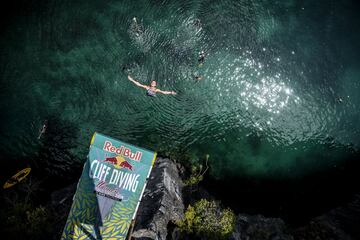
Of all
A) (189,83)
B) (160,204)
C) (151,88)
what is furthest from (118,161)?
(189,83)

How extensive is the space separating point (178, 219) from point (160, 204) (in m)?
1.29

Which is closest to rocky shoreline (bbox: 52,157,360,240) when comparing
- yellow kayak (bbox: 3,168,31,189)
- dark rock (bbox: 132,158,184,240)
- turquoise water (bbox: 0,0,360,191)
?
dark rock (bbox: 132,158,184,240)

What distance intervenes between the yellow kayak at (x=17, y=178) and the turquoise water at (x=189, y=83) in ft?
1.48

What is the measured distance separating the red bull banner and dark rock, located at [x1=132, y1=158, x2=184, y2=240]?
1.19 metres

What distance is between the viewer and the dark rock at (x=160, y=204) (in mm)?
10953

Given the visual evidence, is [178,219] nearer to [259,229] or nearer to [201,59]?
[259,229]

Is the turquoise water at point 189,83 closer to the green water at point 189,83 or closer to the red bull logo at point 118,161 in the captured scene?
the green water at point 189,83

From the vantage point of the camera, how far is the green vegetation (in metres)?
12.1

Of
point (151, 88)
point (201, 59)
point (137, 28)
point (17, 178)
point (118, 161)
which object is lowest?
point (17, 178)

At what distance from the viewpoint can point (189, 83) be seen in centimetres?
1561

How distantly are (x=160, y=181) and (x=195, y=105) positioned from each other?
5208 millimetres

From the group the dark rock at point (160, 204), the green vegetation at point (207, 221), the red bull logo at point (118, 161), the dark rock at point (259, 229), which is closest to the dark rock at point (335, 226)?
the dark rock at point (259, 229)

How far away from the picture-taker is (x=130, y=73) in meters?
15.0

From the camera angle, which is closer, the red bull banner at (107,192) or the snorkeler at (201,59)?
the red bull banner at (107,192)
